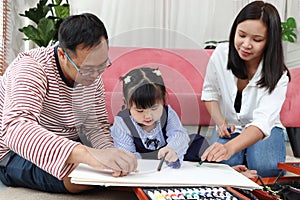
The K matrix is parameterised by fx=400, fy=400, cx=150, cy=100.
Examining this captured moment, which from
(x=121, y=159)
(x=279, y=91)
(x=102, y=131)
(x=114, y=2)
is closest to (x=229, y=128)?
(x=279, y=91)

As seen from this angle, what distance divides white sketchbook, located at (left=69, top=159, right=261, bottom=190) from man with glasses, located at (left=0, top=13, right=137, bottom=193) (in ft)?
0.07

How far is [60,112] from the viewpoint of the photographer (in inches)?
37.8

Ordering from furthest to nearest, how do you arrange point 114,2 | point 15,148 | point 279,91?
point 114,2 → point 279,91 → point 15,148

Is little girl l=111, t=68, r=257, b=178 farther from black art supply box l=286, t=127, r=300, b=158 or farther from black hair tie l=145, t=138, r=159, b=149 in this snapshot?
black art supply box l=286, t=127, r=300, b=158

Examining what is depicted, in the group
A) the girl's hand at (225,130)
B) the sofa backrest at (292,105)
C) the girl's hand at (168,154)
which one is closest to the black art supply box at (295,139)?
the sofa backrest at (292,105)

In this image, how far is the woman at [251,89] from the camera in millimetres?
1038

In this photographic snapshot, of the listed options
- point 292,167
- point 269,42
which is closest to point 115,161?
point 292,167

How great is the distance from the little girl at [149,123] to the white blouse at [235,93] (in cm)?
31

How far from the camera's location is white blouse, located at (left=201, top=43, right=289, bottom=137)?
110 centimetres

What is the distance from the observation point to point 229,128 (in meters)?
1.17

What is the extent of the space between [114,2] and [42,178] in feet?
5.48

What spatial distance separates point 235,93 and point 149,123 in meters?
0.54

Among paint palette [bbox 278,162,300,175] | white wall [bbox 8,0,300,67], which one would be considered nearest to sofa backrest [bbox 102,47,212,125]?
paint palette [bbox 278,162,300,175]

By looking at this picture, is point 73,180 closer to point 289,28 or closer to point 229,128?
point 229,128
